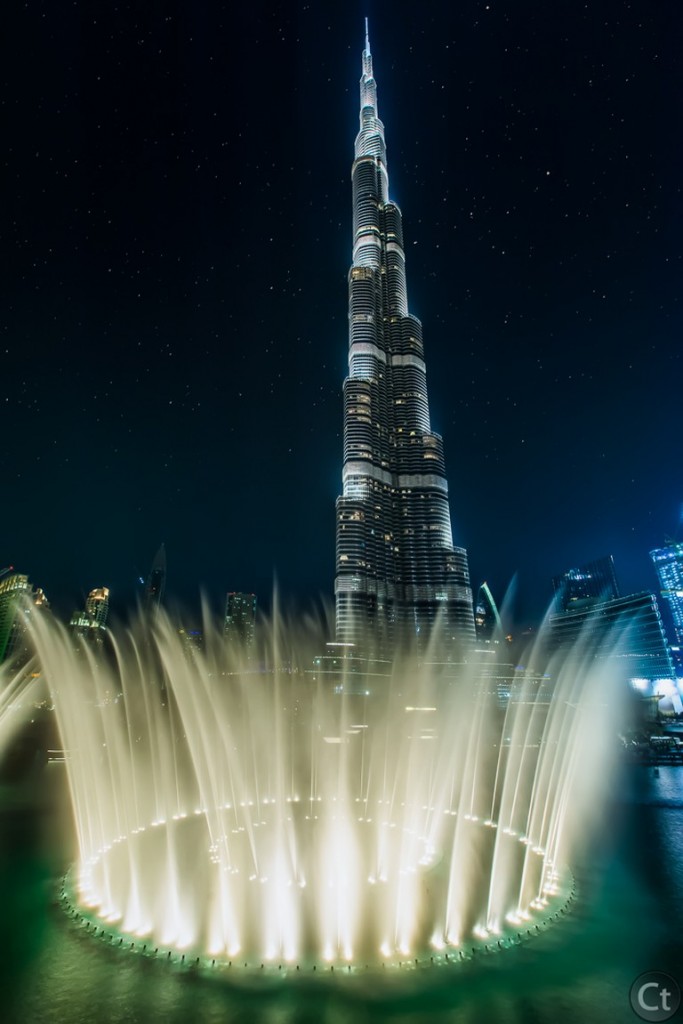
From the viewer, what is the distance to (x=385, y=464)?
160000 millimetres

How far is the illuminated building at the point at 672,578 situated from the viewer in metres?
179

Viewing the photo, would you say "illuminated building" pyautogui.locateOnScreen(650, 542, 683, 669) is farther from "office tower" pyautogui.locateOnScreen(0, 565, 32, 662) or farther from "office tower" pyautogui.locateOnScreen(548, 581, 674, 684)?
"office tower" pyautogui.locateOnScreen(0, 565, 32, 662)

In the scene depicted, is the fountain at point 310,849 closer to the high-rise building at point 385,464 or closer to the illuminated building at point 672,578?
the high-rise building at point 385,464

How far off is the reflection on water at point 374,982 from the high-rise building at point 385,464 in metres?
113

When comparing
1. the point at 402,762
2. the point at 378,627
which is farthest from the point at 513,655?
the point at 402,762

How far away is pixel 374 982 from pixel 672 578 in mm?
210650

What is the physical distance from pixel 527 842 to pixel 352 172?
213 metres

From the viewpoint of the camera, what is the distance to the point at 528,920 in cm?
1521

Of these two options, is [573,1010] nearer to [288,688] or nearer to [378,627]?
[288,688]

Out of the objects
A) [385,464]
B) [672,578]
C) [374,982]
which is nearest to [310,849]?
[374,982]

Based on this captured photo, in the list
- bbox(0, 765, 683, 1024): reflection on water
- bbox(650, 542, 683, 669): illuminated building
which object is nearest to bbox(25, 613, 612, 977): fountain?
bbox(0, 765, 683, 1024): reflection on water

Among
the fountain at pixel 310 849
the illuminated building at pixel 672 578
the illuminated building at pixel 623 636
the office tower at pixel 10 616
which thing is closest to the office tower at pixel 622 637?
the illuminated building at pixel 623 636

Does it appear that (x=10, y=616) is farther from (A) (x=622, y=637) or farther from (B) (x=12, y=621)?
(A) (x=622, y=637)

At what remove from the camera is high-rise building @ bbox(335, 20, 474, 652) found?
138 meters
